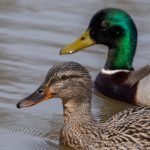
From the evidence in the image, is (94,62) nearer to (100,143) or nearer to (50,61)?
(50,61)

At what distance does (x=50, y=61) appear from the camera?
12.1m

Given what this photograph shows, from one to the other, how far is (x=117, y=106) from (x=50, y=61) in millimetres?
1202

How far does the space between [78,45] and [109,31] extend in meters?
0.46

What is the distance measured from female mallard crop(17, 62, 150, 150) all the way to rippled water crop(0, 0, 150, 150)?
0.29 metres

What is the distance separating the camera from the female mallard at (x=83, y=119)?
909 cm

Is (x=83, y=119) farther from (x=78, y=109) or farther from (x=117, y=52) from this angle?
(x=117, y=52)

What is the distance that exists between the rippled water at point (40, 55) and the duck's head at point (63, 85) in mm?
524

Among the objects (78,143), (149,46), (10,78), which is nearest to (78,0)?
(149,46)

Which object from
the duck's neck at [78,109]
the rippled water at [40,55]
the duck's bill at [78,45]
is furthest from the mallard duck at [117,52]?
the duck's neck at [78,109]

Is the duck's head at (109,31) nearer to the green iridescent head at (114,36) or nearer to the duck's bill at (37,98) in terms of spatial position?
the green iridescent head at (114,36)

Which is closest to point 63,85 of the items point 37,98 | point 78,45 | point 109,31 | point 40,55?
point 37,98

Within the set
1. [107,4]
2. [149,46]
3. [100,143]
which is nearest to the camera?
[100,143]

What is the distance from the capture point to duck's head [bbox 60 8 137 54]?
11750 mm

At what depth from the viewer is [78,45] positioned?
38.2 ft
